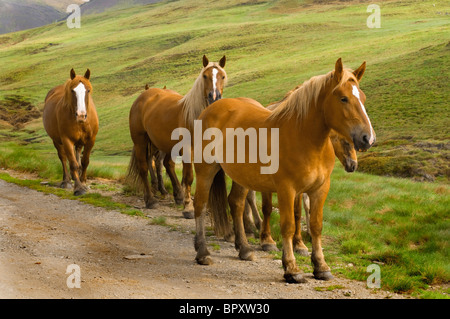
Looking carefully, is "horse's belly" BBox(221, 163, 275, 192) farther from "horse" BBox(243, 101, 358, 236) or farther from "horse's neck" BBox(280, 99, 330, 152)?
"horse" BBox(243, 101, 358, 236)

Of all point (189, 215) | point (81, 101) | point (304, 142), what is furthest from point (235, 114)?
point (81, 101)

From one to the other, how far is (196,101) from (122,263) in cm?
400

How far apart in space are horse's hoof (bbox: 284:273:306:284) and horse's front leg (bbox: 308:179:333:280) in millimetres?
316

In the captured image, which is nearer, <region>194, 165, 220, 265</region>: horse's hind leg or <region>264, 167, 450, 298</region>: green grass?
<region>264, 167, 450, 298</region>: green grass

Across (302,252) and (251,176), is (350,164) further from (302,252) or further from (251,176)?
(302,252)

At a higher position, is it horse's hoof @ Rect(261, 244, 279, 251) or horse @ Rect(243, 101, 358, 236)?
horse @ Rect(243, 101, 358, 236)

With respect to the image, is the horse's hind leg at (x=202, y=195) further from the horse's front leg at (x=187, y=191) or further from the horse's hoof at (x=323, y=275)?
the horse's front leg at (x=187, y=191)

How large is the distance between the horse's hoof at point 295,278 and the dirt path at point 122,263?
9 cm

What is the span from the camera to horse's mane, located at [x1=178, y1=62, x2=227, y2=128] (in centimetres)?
963

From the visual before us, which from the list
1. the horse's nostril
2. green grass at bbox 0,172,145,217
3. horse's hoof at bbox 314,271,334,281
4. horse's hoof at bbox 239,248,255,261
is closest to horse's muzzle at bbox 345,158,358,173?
the horse's nostril

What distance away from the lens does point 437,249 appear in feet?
28.3

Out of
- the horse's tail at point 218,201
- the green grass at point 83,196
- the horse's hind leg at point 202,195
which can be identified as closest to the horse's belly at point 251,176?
the horse's hind leg at point 202,195
